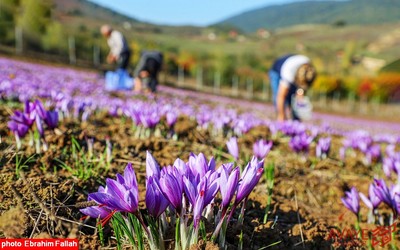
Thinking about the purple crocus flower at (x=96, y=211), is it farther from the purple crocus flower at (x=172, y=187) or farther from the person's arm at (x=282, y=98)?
the person's arm at (x=282, y=98)

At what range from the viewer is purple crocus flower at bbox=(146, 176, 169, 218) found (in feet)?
4.32

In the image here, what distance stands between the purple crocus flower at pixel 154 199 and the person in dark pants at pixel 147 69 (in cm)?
1143

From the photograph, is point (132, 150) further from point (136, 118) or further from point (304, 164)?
point (304, 164)

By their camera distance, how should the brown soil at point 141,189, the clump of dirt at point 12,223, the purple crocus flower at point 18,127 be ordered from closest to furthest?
1. the clump of dirt at point 12,223
2. the brown soil at point 141,189
3. the purple crocus flower at point 18,127

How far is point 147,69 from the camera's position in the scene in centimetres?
1295

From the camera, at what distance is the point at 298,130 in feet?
16.0

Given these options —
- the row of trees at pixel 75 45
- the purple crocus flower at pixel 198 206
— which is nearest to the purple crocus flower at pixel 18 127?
the purple crocus flower at pixel 198 206

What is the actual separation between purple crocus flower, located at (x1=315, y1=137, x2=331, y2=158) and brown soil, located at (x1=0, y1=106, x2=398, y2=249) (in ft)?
0.25

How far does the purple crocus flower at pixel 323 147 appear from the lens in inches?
155

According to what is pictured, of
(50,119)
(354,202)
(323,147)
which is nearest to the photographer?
(354,202)

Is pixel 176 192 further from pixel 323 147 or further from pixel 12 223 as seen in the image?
pixel 323 147

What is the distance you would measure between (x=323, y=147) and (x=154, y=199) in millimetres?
2996

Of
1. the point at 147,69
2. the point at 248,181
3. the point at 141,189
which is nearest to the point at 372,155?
the point at 141,189

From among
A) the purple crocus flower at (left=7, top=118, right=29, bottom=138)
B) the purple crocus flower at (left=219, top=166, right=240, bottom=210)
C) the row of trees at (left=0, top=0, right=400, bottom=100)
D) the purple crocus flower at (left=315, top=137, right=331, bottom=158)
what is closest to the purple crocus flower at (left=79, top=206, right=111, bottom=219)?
the purple crocus flower at (left=219, top=166, right=240, bottom=210)
